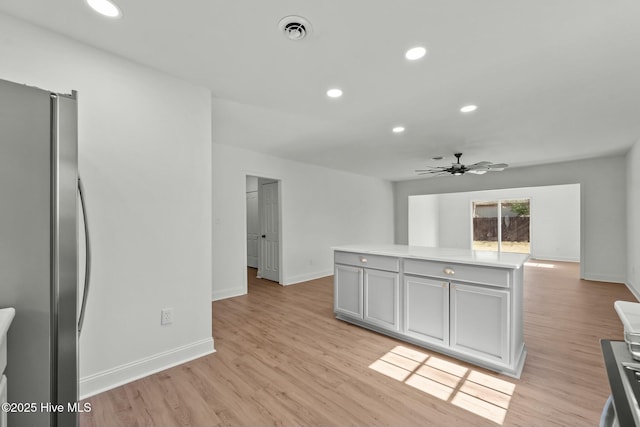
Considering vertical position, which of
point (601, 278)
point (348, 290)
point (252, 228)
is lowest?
point (601, 278)

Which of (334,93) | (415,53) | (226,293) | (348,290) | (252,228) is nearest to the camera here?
(415,53)

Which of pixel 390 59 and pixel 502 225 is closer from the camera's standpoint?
pixel 390 59

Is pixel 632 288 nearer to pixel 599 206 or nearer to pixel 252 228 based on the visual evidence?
pixel 599 206

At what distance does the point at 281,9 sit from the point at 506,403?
9.40ft

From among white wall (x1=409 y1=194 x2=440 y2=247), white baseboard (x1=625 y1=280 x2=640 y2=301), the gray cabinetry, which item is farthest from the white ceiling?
white wall (x1=409 y1=194 x2=440 y2=247)

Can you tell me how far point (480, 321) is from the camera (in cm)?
224

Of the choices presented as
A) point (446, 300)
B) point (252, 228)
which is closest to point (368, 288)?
point (446, 300)

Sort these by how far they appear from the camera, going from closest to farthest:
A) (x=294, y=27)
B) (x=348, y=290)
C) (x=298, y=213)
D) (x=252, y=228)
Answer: (x=294, y=27) < (x=348, y=290) < (x=298, y=213) < (x=252, y=228)

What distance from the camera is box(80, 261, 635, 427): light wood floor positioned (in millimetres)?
1701

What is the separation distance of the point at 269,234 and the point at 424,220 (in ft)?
20.1

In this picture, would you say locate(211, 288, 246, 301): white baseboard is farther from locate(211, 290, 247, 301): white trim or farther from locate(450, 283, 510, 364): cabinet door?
locate(450, 283, 510, 364): cabinet door

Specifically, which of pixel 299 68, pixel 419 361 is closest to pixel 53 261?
pixel 299 68

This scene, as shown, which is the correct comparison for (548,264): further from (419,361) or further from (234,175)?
(234,175)

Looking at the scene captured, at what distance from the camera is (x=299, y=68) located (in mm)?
2232
